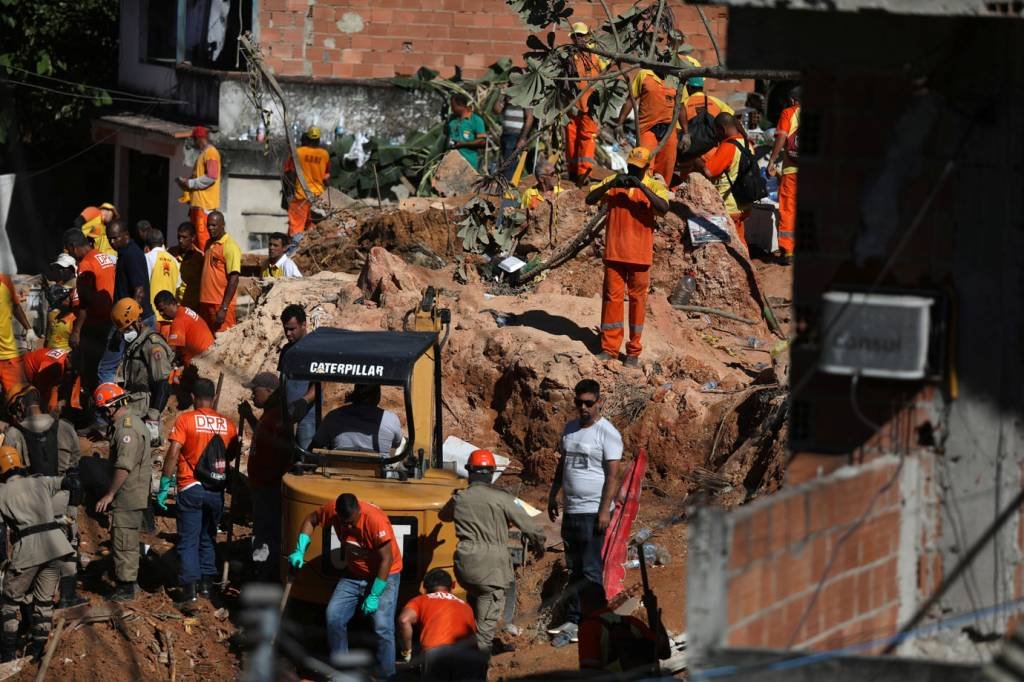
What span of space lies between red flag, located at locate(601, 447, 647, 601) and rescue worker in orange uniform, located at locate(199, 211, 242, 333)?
5.88 metres

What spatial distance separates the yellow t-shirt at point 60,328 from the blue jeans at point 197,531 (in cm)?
421

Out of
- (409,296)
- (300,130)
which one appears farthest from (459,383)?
(300,130)

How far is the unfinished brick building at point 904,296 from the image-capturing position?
4.68 meters

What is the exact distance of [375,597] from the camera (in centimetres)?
923

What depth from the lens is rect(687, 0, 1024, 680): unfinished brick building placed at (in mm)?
4684

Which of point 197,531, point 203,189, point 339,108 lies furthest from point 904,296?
point 339,108

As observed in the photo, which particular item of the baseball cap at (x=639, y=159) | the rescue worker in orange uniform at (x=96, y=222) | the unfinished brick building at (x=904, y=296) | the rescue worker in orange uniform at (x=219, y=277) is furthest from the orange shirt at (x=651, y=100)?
the unfinished brick building at (x=904, y=296)

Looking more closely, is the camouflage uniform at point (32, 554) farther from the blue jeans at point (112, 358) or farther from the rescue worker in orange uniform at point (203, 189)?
the rescue worker in orange uniform at point (203, 189)

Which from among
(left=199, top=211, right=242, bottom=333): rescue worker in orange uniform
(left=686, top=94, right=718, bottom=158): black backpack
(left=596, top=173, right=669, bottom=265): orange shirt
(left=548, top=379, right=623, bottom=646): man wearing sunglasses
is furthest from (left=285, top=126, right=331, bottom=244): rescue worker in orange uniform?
(left=548, top=379, right=623, bottom=646): man wearing sunglasses

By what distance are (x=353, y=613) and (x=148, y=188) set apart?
50.8 ft

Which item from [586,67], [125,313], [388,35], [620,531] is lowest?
[620,531]

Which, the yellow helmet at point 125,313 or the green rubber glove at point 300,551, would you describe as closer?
the green rubber glove at point 300,551

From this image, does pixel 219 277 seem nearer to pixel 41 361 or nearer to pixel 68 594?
pixel 41 361

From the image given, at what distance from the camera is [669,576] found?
10.5 m
